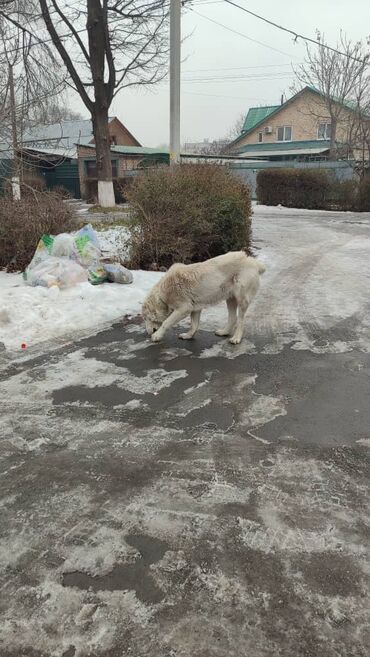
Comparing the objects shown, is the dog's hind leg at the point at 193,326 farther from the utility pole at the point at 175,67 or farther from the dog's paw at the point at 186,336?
the utility pole at the point at 175,67

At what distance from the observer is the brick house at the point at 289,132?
44500mm

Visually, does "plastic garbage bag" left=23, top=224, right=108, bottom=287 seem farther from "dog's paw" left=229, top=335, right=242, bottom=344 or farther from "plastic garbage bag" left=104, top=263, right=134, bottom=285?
"dog's paw" left=229, top=335, right=242, bottom=344

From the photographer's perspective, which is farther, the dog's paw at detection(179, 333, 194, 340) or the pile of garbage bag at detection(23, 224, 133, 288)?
the pile of garbage bag at detection(23, 224, 133, 288)

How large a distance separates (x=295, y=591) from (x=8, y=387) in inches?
132

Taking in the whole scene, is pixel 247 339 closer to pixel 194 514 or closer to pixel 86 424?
pixel 86 424

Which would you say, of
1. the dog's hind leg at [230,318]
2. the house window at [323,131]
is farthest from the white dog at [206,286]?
the house window at [323,131]

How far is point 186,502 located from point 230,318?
348 centimetres

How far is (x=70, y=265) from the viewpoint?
796cm

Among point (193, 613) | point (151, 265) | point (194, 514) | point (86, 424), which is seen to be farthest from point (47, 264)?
point (193, 613)

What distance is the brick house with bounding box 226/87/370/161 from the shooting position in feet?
146

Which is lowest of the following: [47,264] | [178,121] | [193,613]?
[193,613]

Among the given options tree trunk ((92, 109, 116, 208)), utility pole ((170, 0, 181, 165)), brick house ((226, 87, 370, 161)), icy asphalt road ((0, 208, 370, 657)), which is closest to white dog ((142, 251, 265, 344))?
icy asphalt road ((0, 208, 370, 657))

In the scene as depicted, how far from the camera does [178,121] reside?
13281 mm

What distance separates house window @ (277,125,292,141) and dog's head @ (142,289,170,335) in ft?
170
